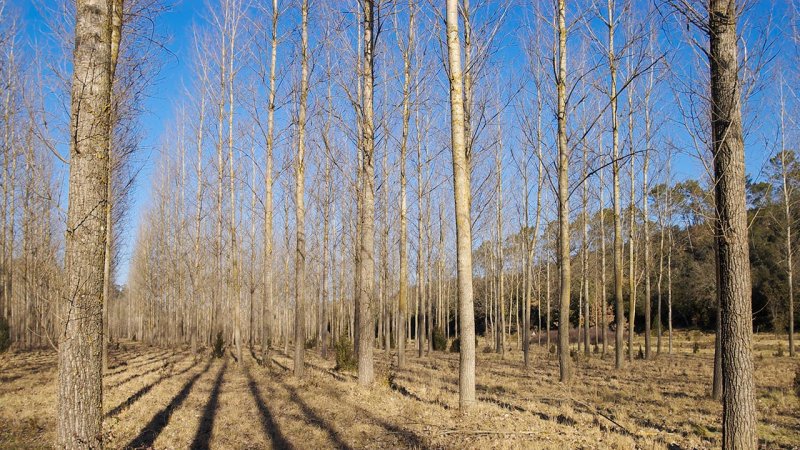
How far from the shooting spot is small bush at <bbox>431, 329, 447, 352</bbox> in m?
25.1

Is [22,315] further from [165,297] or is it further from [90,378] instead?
[90,378]

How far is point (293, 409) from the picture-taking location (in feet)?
24.8

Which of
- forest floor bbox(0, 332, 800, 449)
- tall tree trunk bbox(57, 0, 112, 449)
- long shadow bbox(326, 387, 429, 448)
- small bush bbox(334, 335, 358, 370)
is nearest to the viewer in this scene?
tall tree trunk bbox(57, 0, 112, 449)

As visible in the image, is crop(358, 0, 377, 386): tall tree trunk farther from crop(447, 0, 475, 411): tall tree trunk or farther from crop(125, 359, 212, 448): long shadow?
crop(125, 359, 212, 448): long shadow

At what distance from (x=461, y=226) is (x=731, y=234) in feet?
10.2

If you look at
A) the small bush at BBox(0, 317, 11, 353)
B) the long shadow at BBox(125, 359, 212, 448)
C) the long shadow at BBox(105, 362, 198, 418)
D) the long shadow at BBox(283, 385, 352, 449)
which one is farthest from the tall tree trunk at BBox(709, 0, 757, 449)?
the small bush at BBox(0, 317, 11, 353)

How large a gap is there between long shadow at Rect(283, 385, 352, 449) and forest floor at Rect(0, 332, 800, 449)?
14 mm

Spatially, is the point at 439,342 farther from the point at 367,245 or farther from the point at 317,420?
the point at 317,420

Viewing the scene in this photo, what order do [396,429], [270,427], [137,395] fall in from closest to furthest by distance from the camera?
[396,429]
[270,427]
[137,395]

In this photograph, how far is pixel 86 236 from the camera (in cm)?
353

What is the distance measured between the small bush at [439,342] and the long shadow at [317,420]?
16.5m

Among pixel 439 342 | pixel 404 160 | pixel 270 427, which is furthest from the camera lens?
pixel 439 342

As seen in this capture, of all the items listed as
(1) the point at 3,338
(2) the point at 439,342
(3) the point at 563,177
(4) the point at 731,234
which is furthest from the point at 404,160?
(1) the point at 3,338

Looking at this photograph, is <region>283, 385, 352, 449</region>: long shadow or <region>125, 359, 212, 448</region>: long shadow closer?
<region>283, 385, 352, 449</region>: long shadow
